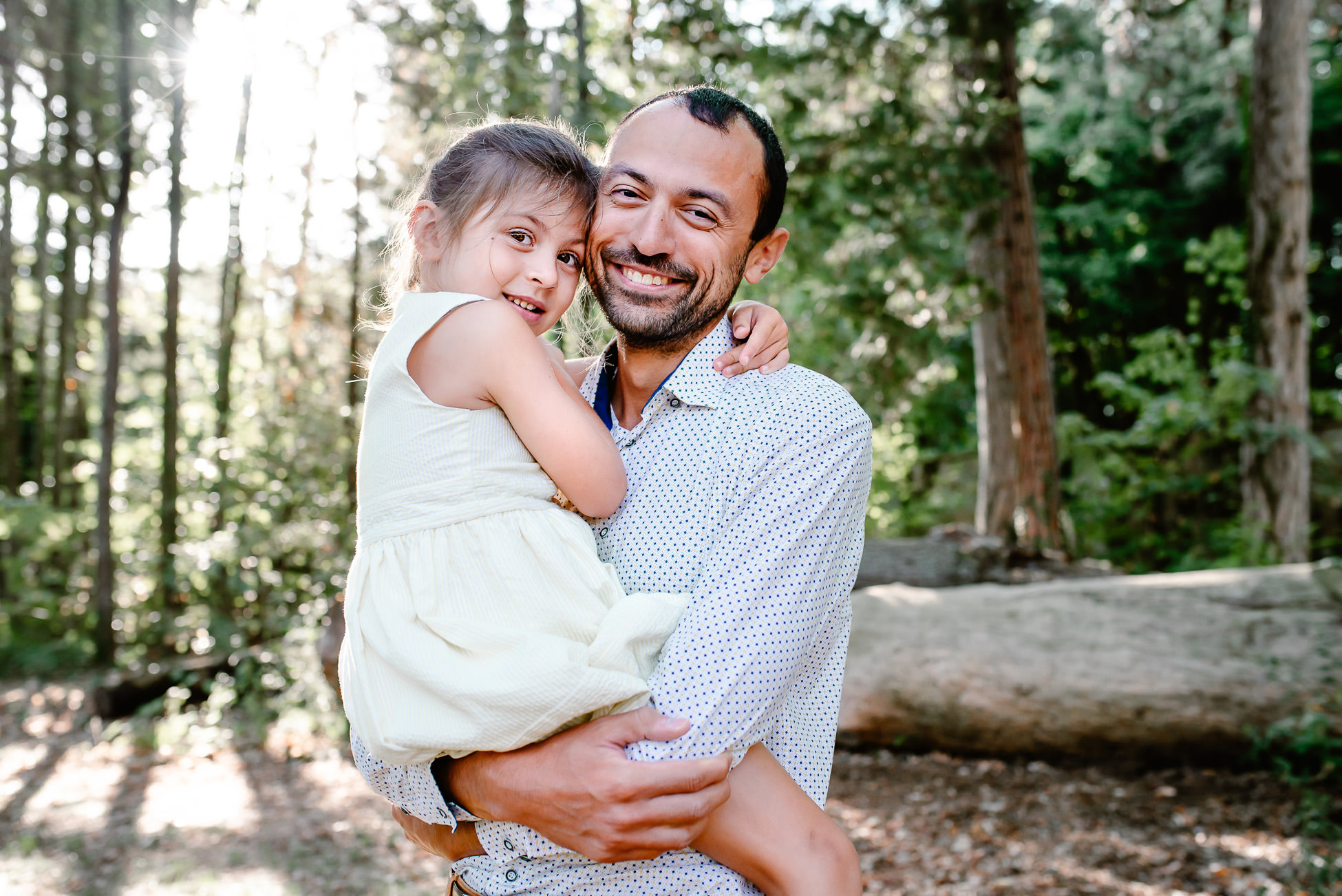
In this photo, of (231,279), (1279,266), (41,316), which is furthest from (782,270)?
(41,316)

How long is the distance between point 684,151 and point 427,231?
1.82 ft

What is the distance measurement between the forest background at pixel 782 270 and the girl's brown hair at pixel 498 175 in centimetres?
79

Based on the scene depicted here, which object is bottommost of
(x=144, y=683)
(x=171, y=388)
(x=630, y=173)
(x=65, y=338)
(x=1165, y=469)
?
(x=144, y=683)

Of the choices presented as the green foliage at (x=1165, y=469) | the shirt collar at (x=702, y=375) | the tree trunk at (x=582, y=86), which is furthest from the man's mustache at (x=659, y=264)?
the green foliage at (x=1165, y=469)

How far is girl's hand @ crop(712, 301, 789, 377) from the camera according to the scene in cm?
175

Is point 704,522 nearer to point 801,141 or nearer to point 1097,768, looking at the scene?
point 1097,768

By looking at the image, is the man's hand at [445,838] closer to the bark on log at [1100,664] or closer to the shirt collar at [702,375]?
the shirt collar at [702,375]

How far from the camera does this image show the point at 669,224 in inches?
72.9

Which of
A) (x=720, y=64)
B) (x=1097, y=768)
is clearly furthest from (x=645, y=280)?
(x=720, y=64)

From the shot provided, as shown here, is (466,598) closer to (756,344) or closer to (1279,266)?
(756,344)

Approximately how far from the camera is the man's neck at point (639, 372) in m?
1.93

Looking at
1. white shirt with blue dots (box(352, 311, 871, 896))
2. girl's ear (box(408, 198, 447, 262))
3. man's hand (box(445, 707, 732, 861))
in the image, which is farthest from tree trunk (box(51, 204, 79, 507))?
man's hand (box(445, 707, 732, 861))

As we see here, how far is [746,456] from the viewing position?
152 centimetres

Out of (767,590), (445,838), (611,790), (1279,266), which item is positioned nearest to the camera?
(611,790)
